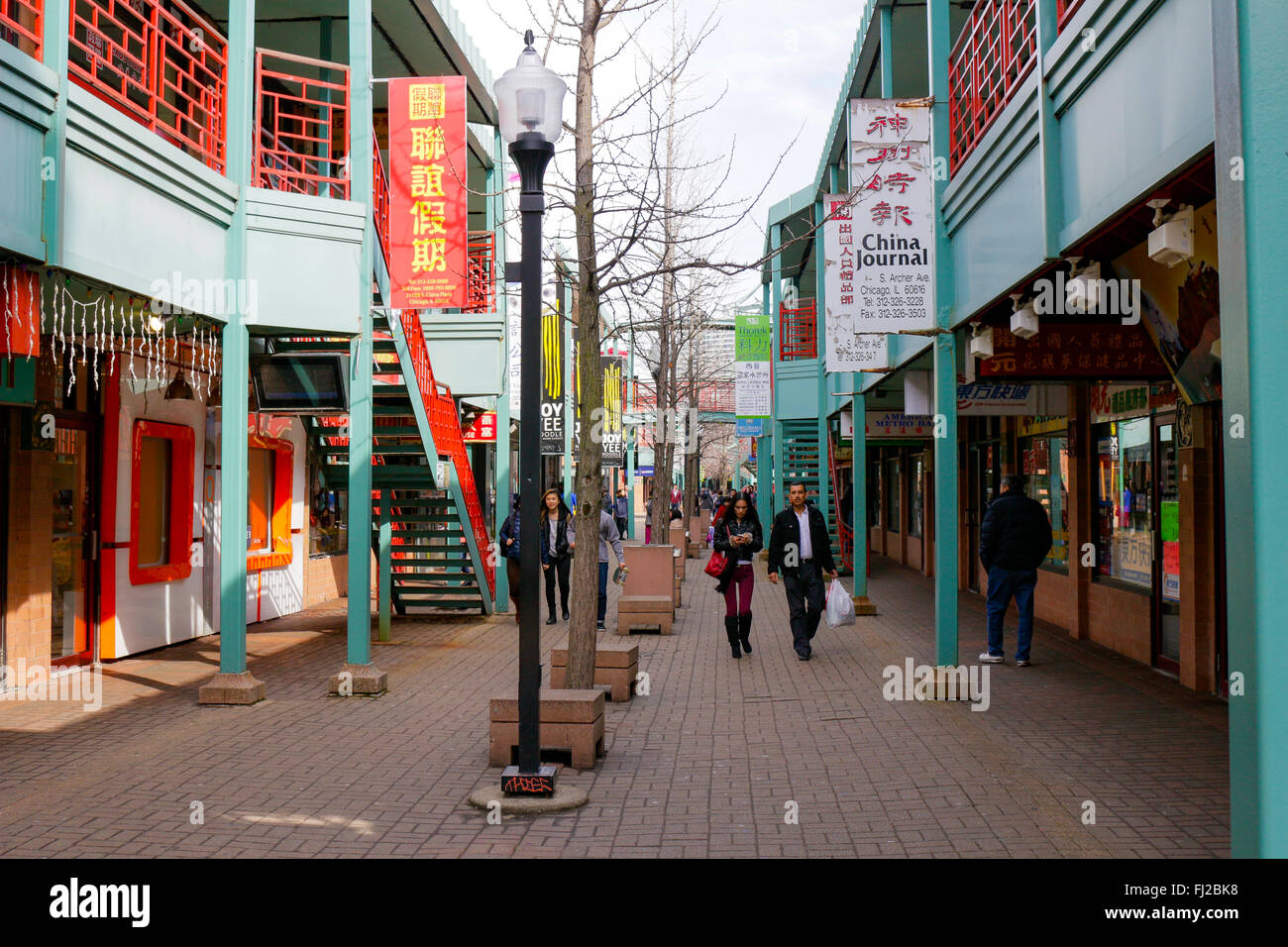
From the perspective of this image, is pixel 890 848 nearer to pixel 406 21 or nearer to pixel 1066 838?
pixel 1066 838

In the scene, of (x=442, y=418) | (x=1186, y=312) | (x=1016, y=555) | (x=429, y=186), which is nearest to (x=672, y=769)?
(x=1186, y=312)

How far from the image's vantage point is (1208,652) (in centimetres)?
927

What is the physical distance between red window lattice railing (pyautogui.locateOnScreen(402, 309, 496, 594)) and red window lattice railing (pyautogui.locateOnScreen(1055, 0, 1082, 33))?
682cm

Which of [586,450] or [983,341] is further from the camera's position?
[983,341]

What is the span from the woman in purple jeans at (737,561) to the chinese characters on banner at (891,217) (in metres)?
2.64

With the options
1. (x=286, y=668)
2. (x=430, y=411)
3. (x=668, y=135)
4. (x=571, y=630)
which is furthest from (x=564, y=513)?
(x=668, y=135)

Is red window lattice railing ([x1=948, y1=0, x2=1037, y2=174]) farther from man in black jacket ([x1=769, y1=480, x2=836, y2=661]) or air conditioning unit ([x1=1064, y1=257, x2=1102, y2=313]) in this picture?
man in black jacket ([x1=769, y1=480, x2=836, y2=661])

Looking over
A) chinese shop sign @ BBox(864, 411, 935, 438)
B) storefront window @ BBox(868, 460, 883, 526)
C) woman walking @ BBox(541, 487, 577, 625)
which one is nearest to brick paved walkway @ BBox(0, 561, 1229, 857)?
woman walking @ BBox(541, 487, 577, 625)

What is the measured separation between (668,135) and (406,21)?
25.1ft

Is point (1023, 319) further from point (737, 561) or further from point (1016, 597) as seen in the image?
point (737, 561)

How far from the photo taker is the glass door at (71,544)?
10.5 m

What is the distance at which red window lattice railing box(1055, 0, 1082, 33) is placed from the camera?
631 cm

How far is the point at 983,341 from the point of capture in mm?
8836

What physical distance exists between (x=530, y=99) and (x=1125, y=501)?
808cm
